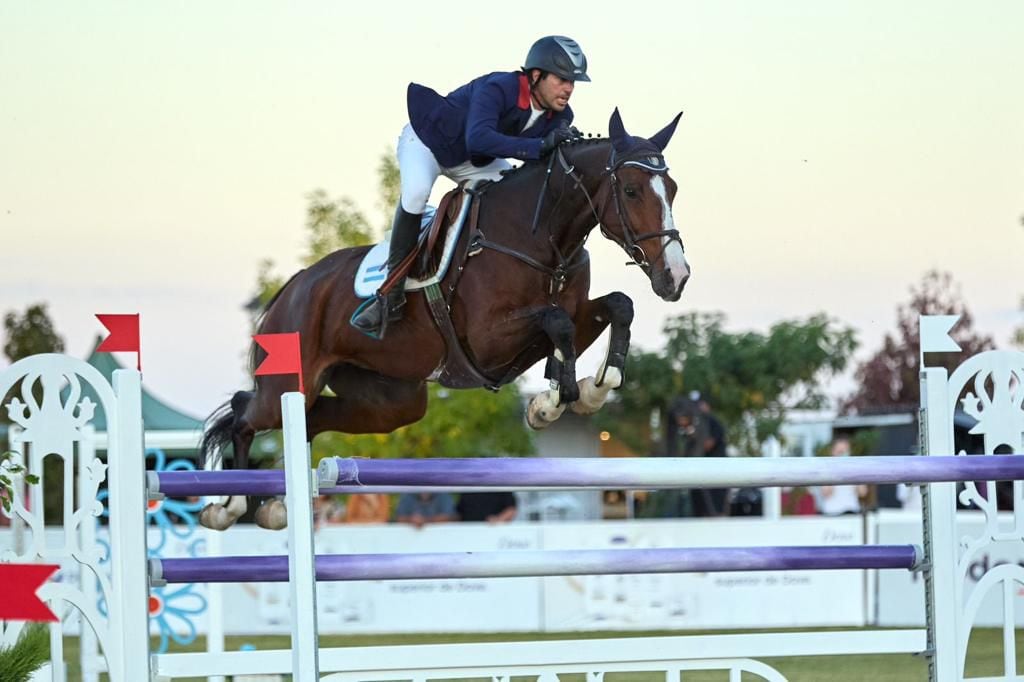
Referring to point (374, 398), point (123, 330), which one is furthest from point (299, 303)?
point (123, 330)

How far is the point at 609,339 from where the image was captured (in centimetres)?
427

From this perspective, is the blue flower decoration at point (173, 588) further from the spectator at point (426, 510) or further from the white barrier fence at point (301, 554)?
the white barrier fence at point (301, 554)

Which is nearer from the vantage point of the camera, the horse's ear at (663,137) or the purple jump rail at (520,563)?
the purple jump rail at (520,563)

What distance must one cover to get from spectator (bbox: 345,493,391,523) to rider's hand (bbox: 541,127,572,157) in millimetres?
7895

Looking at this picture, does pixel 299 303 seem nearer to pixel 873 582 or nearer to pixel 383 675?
pixel 383 675

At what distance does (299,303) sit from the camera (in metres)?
5.14

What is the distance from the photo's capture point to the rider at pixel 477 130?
4.34 metres

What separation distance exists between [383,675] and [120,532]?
0.75 m

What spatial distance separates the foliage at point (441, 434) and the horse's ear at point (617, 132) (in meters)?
10.8

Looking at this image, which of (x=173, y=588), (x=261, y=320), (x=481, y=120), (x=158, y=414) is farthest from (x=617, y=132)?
(x=158, y=414)

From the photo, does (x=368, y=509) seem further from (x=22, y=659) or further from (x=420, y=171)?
(x=22, y=659)

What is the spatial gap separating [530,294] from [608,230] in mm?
337

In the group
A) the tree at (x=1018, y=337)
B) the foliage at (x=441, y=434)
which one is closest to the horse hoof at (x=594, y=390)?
the foliage at (x=441, y=434)

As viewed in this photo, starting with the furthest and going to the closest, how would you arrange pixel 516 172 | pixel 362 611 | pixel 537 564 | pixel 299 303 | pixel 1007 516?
pixel 362 611 < pixel 1007 516 < pixel 299 303 < pixel 516 172 < pixel 537 564
